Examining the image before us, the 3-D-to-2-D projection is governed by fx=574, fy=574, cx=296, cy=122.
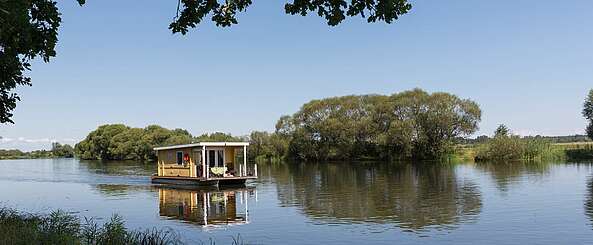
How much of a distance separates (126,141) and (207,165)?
80.9 m

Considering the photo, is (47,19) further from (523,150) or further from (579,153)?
(579,153)

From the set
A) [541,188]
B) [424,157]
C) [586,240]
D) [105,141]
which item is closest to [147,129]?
[105,141]

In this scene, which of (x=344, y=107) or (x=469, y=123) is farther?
(x=344, y=107)

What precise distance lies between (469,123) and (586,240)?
5741 centimetres

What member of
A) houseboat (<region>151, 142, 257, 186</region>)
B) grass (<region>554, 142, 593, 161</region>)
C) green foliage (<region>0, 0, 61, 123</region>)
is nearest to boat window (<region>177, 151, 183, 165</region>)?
houseboat (<region>151, 142, 257, 186</region>)

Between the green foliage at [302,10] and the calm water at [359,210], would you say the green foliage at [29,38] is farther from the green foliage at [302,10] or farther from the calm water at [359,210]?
the calm water at [359,210]

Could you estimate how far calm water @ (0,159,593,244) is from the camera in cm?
1719

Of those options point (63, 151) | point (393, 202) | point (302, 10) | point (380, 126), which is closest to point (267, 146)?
point (380, 126)

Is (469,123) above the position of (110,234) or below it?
above

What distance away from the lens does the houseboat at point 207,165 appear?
35.4 metres

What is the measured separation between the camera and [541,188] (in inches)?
1217

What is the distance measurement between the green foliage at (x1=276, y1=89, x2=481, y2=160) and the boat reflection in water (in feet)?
139

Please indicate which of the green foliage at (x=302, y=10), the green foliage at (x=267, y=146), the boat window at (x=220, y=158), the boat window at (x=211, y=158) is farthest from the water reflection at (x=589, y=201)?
the green foliage at (x=267, y=146)

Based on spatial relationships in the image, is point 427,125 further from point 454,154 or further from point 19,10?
point 19,10
